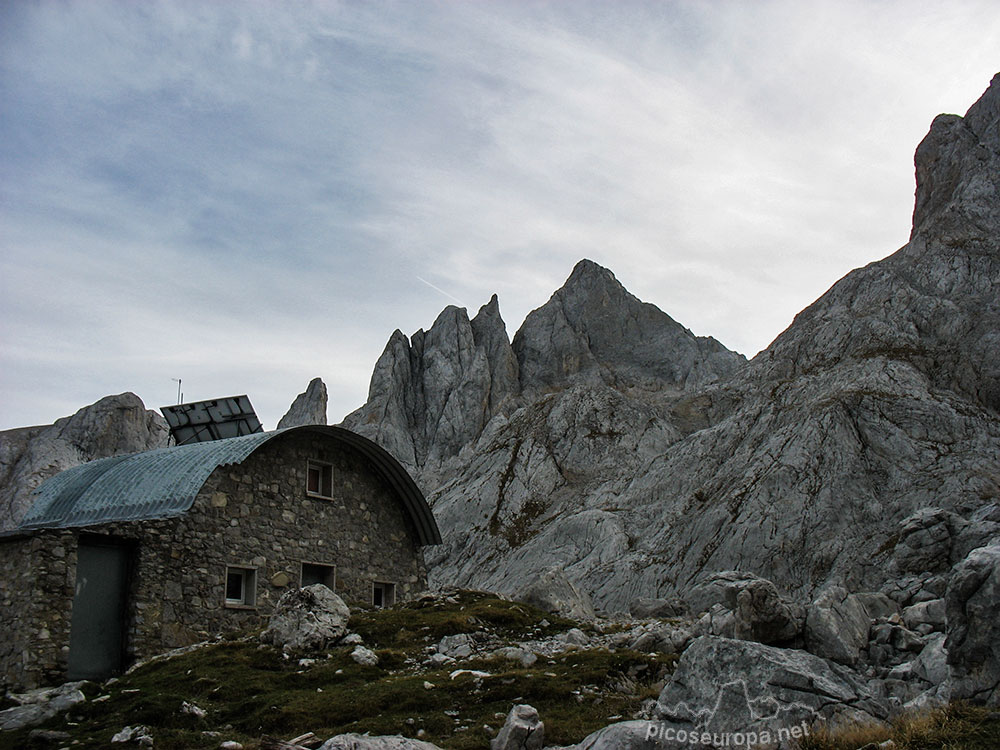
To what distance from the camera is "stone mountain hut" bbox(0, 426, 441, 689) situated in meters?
22.2

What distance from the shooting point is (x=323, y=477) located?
3022cm

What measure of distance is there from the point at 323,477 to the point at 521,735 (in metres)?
18.5

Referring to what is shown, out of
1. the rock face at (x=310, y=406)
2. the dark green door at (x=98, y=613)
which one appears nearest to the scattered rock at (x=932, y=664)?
the dark green door at (x=98, y=613)

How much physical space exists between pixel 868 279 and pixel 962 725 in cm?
7564

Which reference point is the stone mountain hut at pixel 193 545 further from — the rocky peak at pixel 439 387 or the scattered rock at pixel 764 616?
the rocky peak at pixel 439 387

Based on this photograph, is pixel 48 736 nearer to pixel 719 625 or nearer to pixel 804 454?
pixel 719 625

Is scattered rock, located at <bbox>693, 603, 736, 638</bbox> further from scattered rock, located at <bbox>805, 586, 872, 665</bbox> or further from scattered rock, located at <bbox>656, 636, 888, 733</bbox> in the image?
scattered rock, located at <bbox>656, 636, 888, 733</bbox>

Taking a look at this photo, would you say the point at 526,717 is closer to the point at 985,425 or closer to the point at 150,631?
the point at 150,631

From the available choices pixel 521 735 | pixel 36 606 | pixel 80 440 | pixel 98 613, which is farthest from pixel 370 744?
pixel 80 440

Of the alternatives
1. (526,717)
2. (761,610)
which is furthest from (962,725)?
(761,610)

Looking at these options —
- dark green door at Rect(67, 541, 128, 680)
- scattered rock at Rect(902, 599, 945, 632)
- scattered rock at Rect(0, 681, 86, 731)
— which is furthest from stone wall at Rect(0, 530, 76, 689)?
scattered rock at Rect(902, 599, 945, 632)

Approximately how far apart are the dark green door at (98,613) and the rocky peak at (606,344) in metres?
106

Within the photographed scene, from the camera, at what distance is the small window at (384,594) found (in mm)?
31109

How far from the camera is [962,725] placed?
1008 cm
